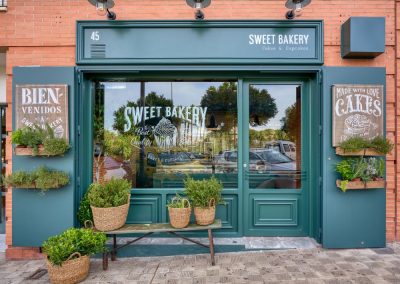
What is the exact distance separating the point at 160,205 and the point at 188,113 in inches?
68.4

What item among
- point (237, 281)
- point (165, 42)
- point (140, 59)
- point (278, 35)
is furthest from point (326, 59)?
point (237, 281)

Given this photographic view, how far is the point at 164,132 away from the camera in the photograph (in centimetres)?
495

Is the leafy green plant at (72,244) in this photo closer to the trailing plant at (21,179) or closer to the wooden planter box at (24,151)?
the trailing plant at (21,179)

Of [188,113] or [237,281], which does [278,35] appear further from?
[237,281]

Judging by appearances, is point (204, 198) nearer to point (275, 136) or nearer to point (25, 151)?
point (275, 136)

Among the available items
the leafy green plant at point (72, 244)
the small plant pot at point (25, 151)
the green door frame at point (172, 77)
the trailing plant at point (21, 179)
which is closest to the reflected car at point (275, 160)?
the green door frame at point (172, 77)

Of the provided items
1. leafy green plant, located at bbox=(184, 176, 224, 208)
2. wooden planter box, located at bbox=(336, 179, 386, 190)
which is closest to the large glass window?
wooden planter box, located at bbox=(336, 179, 386, 190)

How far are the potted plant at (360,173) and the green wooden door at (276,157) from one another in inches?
27.8

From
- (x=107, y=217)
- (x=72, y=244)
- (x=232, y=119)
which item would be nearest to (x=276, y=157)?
(x=232, y=119)

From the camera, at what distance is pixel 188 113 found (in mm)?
4961

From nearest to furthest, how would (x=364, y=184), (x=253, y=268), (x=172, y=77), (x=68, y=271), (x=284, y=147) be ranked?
(x=68, y=271) → (x=253, y=268) → (x=364, y=184) → (x=172, y=77) → (x=284, y=147)

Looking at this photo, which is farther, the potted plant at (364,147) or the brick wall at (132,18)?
the brick wall at (132,18)

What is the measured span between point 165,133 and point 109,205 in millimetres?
1684

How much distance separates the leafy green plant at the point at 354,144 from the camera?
4.08 meters
